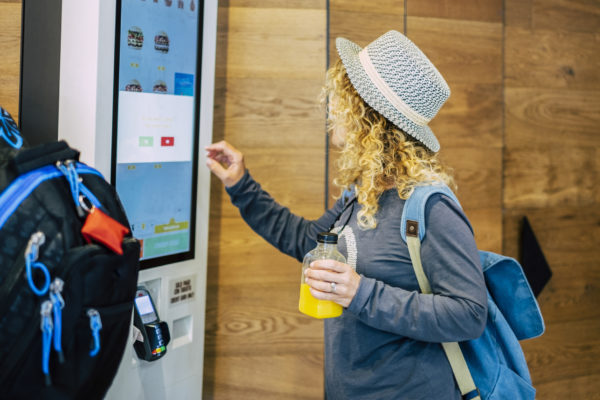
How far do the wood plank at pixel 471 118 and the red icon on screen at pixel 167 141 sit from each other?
1.17 metres

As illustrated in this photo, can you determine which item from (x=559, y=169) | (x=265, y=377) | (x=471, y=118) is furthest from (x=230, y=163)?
(x=559, y=169)

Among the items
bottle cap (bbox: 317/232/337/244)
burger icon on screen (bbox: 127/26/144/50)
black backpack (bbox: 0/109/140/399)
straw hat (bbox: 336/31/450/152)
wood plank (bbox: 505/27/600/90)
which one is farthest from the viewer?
wood plank (bbox: 505/27/600/90)

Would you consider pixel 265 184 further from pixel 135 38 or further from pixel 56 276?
pixel 56 276

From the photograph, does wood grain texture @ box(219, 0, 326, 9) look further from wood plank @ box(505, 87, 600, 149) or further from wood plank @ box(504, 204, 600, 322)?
wood plank @ box(504, 204, 600, 322)

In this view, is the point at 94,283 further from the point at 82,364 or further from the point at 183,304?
the point at 183,304

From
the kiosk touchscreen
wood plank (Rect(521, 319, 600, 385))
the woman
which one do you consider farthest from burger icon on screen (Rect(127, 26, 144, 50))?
wood plank (Rect(521, 319, 600, 385))

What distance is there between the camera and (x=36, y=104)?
1465 millimetres

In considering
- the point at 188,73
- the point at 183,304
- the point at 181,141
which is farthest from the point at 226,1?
the point at 183,304

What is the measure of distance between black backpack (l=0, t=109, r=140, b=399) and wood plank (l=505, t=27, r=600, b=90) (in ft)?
6.74

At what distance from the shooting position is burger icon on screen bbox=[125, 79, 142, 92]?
1.43m

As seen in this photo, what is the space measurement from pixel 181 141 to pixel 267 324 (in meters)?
0.84

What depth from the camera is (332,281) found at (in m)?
1.18

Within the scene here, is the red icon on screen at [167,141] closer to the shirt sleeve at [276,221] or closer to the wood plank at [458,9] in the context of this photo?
the shirt sleeve at [276,221]

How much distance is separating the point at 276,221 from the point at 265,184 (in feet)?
A: 1.40
